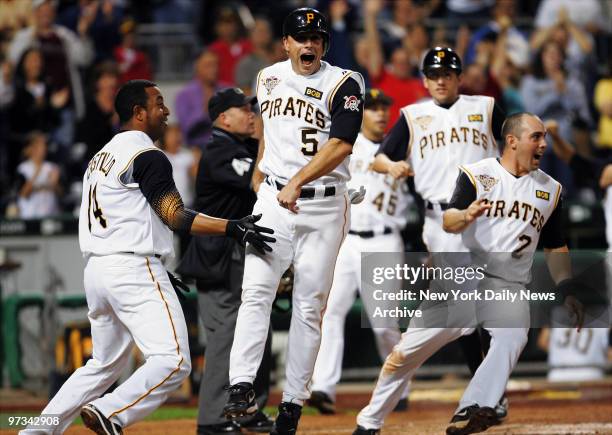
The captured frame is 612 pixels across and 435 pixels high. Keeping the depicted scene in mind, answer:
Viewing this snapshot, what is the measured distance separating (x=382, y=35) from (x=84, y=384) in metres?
9.80

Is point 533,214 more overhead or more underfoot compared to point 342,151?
more underfoot

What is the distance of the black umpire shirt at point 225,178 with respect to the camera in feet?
24.7

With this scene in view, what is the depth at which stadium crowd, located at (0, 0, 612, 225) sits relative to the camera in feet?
43.0

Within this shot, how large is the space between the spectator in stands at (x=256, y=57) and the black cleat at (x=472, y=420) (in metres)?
7.58

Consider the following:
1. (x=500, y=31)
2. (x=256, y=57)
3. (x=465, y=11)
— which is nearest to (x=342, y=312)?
(x=256, y=57)

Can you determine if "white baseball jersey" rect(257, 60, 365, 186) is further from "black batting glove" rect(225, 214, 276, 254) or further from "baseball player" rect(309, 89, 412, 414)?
"baseball player" rect(309, 89, 412, 414)

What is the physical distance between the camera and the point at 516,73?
14.4 meters

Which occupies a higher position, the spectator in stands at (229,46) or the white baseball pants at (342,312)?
the spectator in stands at (229,46)

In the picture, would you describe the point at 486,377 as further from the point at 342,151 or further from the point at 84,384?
the point at 84,384

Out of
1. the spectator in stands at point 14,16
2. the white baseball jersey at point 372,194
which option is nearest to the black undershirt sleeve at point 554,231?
the white baseball jersey at point 372,194

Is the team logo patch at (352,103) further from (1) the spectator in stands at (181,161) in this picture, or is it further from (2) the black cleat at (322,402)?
(1) the spectator in stands at (181,161)

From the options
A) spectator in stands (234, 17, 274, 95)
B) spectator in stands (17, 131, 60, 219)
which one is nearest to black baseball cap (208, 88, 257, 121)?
spectator in stands (17, 131, 60, 219)

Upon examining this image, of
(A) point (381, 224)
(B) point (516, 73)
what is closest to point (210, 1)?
(B) point (516, 73)

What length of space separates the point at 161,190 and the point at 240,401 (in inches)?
49.6
